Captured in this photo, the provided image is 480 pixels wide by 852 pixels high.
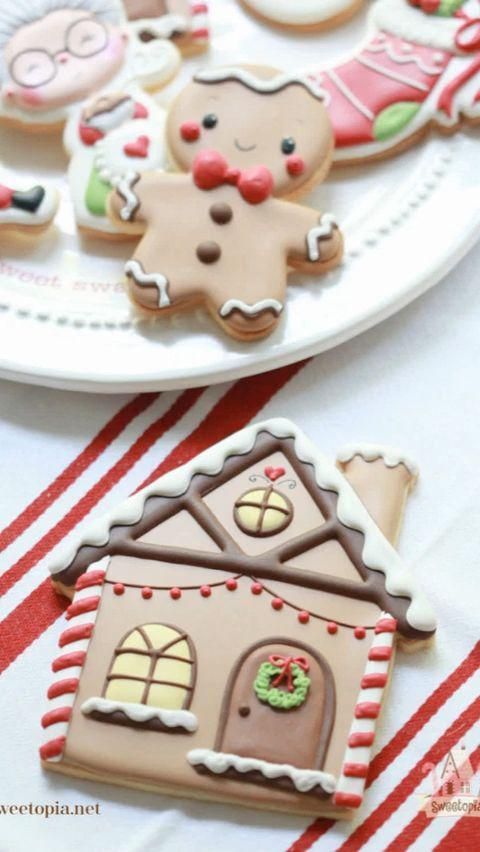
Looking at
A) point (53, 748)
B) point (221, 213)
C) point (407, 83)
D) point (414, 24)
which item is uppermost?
point (414, 24)

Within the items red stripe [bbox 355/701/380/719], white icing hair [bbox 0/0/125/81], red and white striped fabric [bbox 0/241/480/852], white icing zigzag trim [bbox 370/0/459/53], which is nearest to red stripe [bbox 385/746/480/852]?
red and white striped fabric [bbox 0/241/480/852]

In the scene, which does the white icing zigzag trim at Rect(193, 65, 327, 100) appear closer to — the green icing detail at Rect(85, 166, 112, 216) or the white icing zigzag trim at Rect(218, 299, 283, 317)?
the green icing detail at Rect(85, 166, 112, 216)

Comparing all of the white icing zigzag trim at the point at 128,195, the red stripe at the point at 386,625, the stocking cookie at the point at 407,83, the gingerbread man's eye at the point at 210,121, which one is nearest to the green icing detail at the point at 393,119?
the stocking cookie at the point at 407,83

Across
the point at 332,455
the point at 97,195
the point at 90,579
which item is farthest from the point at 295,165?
the point at 90,579

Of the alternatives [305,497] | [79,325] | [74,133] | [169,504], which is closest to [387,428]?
[305,497]

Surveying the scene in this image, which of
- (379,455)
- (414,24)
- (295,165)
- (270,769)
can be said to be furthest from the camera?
(414,24)

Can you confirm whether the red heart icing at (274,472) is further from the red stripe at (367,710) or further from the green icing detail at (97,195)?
the green icing detail at (97,195)

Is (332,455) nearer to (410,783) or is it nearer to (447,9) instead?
(410,783)
